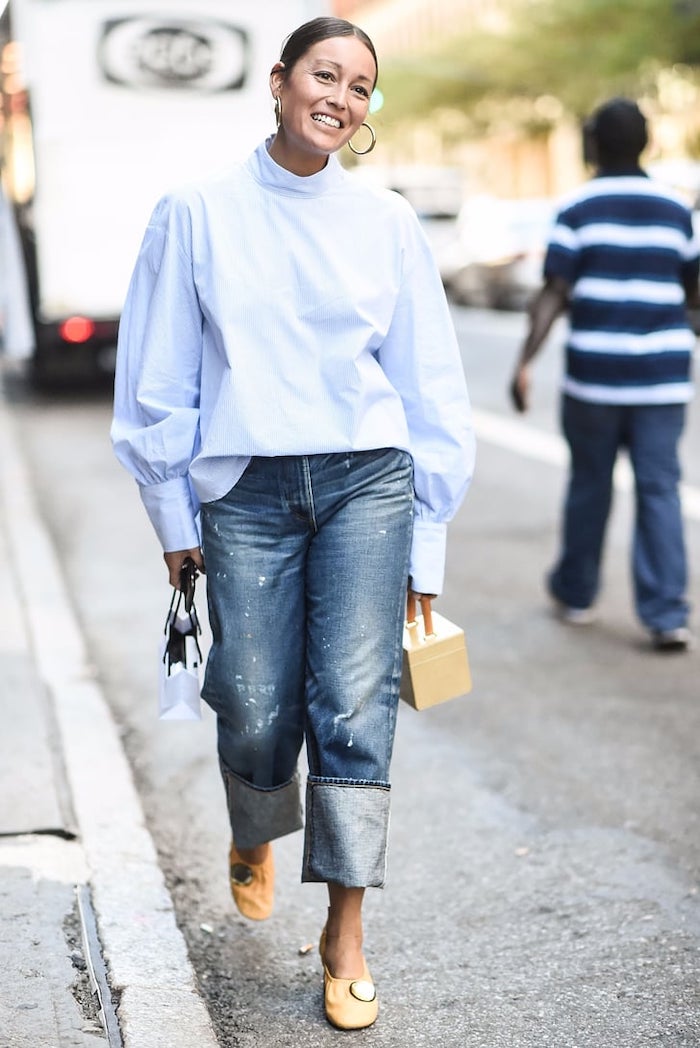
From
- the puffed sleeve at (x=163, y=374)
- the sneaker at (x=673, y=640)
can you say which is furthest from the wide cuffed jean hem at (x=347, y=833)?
the sneaker at (x=673, y=640)

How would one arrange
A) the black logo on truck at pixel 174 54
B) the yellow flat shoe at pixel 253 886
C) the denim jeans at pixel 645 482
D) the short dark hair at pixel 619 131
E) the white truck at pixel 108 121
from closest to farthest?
the yellow flat shoe at pixel 253 886 → the short dark hair at pixel 619 131 → the denim jeans at pixel 645 482 → the white truck at pixel 108 121 → the black logo on truck at pixel 174 54

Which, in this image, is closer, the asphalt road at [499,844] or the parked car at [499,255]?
the asphalt road at [499,844]

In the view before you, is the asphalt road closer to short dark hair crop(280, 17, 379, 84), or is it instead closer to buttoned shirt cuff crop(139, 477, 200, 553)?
buttoned shirt cuff crop(139, 477, 200, 553)

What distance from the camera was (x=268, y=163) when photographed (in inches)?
121

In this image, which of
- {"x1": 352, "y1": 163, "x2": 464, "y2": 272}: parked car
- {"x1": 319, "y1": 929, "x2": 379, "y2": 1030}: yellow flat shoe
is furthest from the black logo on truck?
{"x1": 352, "y1": 163, "x2": 464, "y2": 272}: parked car

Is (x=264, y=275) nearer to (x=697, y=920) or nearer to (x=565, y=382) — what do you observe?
(x=697, y=920)

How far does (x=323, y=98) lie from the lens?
3.00m

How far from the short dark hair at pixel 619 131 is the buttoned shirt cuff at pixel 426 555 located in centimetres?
312

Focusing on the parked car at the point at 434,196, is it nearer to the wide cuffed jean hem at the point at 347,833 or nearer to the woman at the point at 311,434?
the woman at the point at 311,434

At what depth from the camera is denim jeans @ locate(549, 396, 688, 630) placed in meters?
6.00

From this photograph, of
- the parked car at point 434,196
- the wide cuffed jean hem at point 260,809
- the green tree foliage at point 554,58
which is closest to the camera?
the wide cuffed jean hem at point 260,809

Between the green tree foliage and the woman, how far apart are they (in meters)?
A: 30.0

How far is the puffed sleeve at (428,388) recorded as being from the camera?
10.4ft

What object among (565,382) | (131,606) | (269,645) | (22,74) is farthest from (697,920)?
(22,74)
